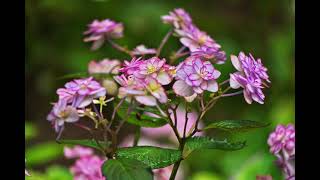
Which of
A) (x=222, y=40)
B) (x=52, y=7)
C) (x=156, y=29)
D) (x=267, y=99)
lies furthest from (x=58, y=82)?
(x=267, y=99)

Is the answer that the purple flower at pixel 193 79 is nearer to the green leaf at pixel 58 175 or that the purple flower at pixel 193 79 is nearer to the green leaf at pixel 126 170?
the green leaf at pixel 126 170

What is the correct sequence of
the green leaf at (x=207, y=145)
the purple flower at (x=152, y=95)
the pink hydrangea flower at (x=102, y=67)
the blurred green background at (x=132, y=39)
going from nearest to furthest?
1. the purple flower at (x=152, y=95)
2. the green leaf at (x=207, y=145)
3. the pink hydrangea flower at (x=102, y=67)
4. the blurred green background at (x=132, y=39)

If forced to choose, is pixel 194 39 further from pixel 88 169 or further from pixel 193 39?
pixel 88 169

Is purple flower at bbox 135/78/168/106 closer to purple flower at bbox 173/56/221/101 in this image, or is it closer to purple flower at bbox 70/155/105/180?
purple flower at bbox 173/56/221/101

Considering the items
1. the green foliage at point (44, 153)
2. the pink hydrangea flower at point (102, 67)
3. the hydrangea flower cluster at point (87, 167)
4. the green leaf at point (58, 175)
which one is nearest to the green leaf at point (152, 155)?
the hydrangea flower cluster at point (87, 167)

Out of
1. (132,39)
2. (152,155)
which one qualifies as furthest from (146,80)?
(132,39)

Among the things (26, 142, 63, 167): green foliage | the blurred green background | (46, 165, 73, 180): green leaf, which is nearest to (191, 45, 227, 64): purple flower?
(46, 165, 73, 180): green leaf

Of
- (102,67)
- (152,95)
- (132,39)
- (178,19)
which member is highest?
(132,39)

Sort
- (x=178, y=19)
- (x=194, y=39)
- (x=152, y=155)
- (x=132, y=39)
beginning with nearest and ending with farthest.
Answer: (x=152, y=155)
(x=194, y=39)
(x=178, y=19)
(x=132, y=39)
